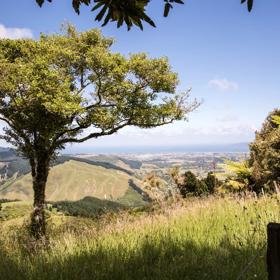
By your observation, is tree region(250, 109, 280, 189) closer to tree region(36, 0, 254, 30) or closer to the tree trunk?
the tree trunk

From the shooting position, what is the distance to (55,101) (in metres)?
18.1

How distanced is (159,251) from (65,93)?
526 inches

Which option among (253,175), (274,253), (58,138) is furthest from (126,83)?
(274,253)

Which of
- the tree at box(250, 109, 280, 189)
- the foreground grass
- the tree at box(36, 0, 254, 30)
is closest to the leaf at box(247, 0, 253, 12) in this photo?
the tree at box(36, 0, 254, 30)

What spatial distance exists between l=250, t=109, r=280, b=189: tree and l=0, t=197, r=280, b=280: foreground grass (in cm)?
959

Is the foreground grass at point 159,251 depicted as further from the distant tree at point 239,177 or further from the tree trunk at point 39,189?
the distant tree at point 239,177

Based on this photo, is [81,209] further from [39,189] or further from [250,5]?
[250,5]

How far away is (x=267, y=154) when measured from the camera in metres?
18.9

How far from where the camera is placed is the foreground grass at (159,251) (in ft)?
19.1

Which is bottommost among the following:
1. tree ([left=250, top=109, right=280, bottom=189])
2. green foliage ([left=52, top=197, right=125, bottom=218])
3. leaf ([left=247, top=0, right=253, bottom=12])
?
green foliage ([left=52, top=197, right=125, bottom=218])

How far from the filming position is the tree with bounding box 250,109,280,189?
18641 mm

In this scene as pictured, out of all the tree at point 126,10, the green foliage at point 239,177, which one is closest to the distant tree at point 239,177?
the green foliage at point 239,177

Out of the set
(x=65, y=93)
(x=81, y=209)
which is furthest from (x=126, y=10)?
(x=81, y=209)

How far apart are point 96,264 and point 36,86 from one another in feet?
44.1
